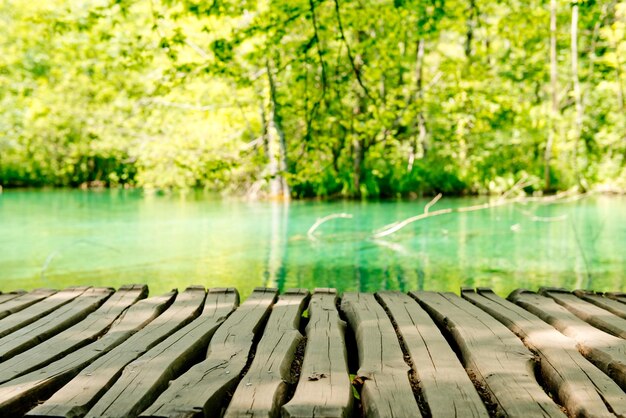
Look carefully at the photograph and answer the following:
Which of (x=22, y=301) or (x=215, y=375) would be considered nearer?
(x=215, y=375)

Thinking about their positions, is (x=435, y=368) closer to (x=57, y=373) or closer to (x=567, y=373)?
(x=567, y=373)

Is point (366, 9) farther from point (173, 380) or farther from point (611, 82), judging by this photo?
point (611, 82)

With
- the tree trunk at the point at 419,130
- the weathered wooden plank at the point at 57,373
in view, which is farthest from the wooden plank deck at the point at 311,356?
the tree trunk at the point at 419,130

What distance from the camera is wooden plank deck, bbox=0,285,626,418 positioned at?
211 cm

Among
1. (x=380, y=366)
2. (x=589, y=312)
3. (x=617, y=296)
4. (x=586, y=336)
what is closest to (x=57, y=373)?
(x=380, y=366)

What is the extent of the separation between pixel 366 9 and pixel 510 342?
8433 mm

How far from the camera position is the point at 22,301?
3.92 meters

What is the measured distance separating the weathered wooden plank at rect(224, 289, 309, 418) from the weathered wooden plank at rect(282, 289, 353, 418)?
0.22 feet

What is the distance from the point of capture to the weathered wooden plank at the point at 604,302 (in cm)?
364

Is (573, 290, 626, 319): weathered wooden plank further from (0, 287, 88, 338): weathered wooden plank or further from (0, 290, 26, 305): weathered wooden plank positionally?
(0, 290, 26, 305): weathered wooden plank

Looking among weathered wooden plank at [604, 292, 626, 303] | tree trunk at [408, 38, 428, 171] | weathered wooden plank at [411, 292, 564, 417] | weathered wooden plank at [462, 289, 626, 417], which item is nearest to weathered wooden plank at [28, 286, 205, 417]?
weathered wooden plank at [411, 292, 564, 417]

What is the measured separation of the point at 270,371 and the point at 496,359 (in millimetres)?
980

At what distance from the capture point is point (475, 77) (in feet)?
58.4

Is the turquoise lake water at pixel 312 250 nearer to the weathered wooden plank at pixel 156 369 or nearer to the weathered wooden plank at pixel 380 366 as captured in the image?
the weathered wooden plank at pixel 380 366
